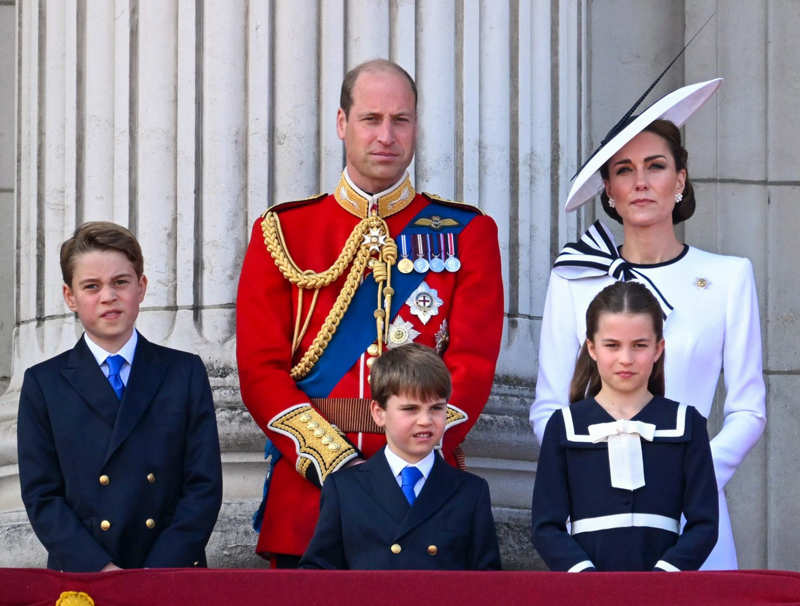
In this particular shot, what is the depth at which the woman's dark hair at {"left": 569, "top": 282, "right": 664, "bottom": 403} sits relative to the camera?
15.4 ft

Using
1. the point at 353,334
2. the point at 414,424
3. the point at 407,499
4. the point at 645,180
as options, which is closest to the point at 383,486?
the point at 407,499

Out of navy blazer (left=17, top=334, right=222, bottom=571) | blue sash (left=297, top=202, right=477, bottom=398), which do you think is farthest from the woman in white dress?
navy blazer (left=17, top=334, right=222, bottom=571)

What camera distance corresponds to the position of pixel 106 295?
15.8ft

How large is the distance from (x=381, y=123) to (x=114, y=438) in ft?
3.71

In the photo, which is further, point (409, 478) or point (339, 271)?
point (339, 271)

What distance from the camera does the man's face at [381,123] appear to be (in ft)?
16.8

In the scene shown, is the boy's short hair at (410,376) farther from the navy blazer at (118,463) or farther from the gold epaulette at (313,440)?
the navy blazer at (118,463)

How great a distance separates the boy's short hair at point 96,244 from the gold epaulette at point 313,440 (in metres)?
0.54

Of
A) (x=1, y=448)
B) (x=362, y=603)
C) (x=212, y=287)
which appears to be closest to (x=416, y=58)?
(x=212, y=287)

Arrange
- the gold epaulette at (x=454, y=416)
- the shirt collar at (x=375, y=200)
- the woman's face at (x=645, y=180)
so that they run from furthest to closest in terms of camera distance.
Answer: the shirt collar at (x=375, y=200), the woman's face at (x=645, y=180), the gold epaulette at (x=454, y=416)

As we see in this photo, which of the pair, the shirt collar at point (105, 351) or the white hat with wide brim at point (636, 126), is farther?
the white hat with wide brim at point (636, 126)

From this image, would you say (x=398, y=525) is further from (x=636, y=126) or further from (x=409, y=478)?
(x=636, y=126)

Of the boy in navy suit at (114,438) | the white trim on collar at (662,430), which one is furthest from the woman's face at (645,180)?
the boy in navy suit at (114,438)

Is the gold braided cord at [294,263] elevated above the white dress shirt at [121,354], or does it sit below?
above
